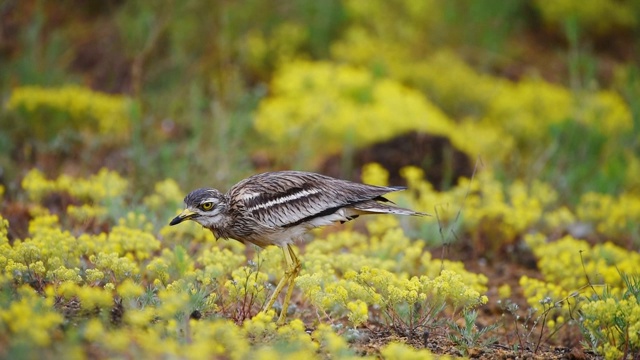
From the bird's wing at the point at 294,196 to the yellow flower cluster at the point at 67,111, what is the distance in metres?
4.10

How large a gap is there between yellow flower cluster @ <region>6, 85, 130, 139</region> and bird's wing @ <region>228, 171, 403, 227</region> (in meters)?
4.10

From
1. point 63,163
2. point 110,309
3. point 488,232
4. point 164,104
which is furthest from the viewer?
point 164,104

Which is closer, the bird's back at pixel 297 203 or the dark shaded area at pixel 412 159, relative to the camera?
the bird's back at pixel 297 203

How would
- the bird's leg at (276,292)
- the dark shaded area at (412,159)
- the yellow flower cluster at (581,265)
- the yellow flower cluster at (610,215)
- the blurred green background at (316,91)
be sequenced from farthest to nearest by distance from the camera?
the dark shaded area at (412,159)
the blurred green background at (316,91)
the yellow flower cluster at (610,215)
the yellow flower cluster at (581,265)
the bird's leg at (276,292)

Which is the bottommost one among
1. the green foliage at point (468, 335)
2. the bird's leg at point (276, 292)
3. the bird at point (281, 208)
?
the green foliage at point (468, 335)

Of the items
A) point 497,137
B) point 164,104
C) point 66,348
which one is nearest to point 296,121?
point 164,104

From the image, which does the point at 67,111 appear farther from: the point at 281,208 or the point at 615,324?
the point at 615,324

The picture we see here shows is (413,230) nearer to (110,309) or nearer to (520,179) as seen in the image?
(520,179)

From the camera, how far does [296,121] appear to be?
9602 millimetres

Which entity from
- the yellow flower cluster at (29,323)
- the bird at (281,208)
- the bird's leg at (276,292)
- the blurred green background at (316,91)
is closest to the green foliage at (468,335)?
the bird at (281,208)

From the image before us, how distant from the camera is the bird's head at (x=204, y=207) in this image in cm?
499

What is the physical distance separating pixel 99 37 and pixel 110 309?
8.61m

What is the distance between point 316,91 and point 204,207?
5.34 metres

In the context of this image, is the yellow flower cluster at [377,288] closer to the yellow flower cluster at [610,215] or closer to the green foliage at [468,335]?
the green foliage at [468,335]
